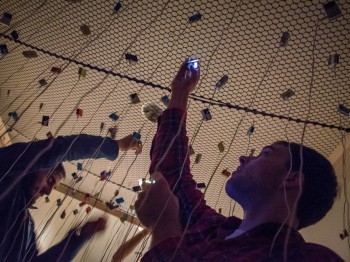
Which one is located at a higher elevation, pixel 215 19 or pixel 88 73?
pixel 215 19

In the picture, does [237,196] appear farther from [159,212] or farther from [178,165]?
[159,212]

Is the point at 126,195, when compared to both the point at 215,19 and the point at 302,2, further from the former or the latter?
the point at 302,2

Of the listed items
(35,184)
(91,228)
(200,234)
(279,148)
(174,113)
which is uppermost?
(174,113)

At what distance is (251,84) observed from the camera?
3.71ft

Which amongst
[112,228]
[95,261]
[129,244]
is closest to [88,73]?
[129,244]

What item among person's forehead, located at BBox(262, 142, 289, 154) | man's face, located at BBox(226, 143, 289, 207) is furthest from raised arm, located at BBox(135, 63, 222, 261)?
person's forehead, located at BBox(262, 142, 289, 154)

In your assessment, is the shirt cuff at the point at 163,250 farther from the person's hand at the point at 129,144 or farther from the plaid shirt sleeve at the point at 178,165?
the person's hand at the point at 129,144

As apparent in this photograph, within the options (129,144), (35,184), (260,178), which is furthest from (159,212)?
(35,184)

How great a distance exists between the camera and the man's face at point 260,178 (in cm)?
79

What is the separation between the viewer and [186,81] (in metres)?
0.93

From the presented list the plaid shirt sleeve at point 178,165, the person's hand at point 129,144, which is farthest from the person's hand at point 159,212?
the person's hand at point 129,144

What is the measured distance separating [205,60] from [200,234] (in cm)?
63

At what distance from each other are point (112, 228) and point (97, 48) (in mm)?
1865

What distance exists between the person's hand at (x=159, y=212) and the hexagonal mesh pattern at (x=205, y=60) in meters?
0.31
